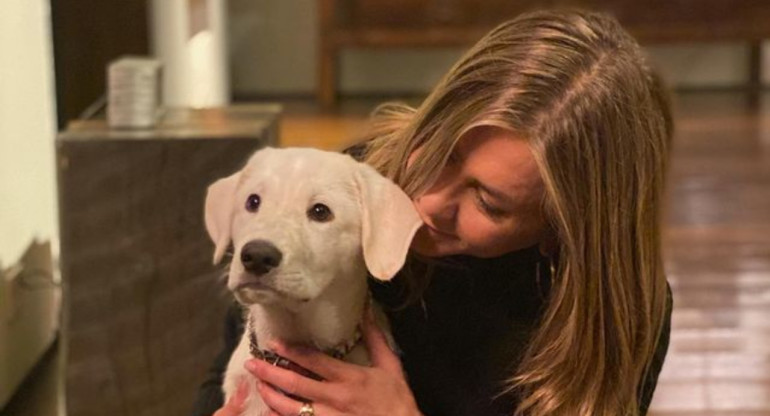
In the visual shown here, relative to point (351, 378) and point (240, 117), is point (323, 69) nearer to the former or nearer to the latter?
point (240, 117)

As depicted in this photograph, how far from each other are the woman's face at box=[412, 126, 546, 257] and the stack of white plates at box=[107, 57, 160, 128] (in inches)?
45.9

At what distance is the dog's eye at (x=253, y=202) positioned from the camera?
139cm

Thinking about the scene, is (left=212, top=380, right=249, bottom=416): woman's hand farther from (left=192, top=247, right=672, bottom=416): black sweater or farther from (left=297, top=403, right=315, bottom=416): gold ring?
(left=192, top=247, right=672, bottom=416): black sweater

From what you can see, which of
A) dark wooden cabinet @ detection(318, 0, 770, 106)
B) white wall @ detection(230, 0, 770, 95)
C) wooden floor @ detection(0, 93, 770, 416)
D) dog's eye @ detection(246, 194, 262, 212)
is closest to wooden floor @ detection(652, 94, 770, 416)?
wooden floor @ detection(0, 93, 770, 416)

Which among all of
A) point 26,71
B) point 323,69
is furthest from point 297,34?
point 26,71

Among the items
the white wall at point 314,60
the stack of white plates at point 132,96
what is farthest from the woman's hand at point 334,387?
the white wall at point 314,60

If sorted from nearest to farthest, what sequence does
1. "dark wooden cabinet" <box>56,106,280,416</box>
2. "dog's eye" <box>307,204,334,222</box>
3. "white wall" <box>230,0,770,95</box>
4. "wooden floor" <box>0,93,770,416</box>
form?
"dog's eye" <box>307,204,334,222</box>, "dark wooden cabinet" <box>56,106,280,416</box>, "wooden floor" <box>0,93,770,416</box>, "white wall" <box>230,0,770,95</box>

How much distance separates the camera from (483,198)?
1484mm

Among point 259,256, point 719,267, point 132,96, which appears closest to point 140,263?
point 132,96

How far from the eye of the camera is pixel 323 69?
602cm

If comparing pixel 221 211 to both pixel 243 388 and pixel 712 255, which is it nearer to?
pixel 243 388

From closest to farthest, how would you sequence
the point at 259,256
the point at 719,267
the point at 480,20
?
the point at 259,256
the point at 719,267
the point at 480,20

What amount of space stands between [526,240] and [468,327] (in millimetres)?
128

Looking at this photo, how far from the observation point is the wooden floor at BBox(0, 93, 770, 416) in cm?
282
